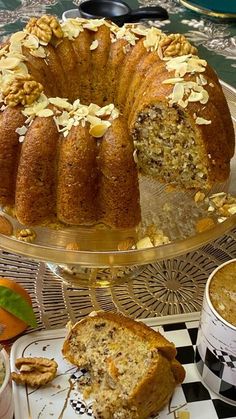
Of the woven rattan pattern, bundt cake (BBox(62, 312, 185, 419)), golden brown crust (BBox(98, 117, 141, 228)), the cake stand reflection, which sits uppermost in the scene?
golden brown crust (BBox(98, 117, 141, 228))

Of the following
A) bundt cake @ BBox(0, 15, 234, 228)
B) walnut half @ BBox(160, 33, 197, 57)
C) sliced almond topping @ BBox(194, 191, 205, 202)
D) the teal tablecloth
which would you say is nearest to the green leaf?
bundt cake @ BBox(0, 15, 234, 228)

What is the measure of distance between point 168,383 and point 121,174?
39cm

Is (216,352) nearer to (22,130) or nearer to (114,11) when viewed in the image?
(22,130)

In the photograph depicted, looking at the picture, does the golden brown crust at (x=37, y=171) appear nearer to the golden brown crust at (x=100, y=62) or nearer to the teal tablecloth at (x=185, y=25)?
the golden brown crust at (x=100, y=62)

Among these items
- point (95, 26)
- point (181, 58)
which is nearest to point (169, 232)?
point (181, 58)

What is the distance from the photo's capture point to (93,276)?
1.47 meters

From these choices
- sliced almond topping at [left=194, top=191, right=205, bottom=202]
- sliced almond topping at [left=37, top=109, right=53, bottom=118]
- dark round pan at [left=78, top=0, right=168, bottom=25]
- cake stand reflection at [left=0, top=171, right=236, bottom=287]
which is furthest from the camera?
dark round pan at [left=78, top=0, right=168, bottom=25]

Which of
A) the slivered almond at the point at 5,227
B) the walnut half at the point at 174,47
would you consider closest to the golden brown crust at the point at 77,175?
the slivered almond at the point at 5,227

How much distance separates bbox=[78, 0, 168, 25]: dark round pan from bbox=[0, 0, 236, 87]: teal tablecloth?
148 mm

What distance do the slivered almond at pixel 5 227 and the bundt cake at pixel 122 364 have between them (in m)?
0.22

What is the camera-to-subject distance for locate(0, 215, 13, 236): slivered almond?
4.41 feet

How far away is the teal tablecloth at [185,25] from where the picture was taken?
84.2 inches

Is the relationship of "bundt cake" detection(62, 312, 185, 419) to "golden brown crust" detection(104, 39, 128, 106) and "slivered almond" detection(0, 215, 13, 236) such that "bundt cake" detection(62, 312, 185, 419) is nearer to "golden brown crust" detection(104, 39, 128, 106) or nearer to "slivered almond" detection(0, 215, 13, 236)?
"slivered almond" detection(0, 215, 13, 236)

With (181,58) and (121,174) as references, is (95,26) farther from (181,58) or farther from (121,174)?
(121,174)
